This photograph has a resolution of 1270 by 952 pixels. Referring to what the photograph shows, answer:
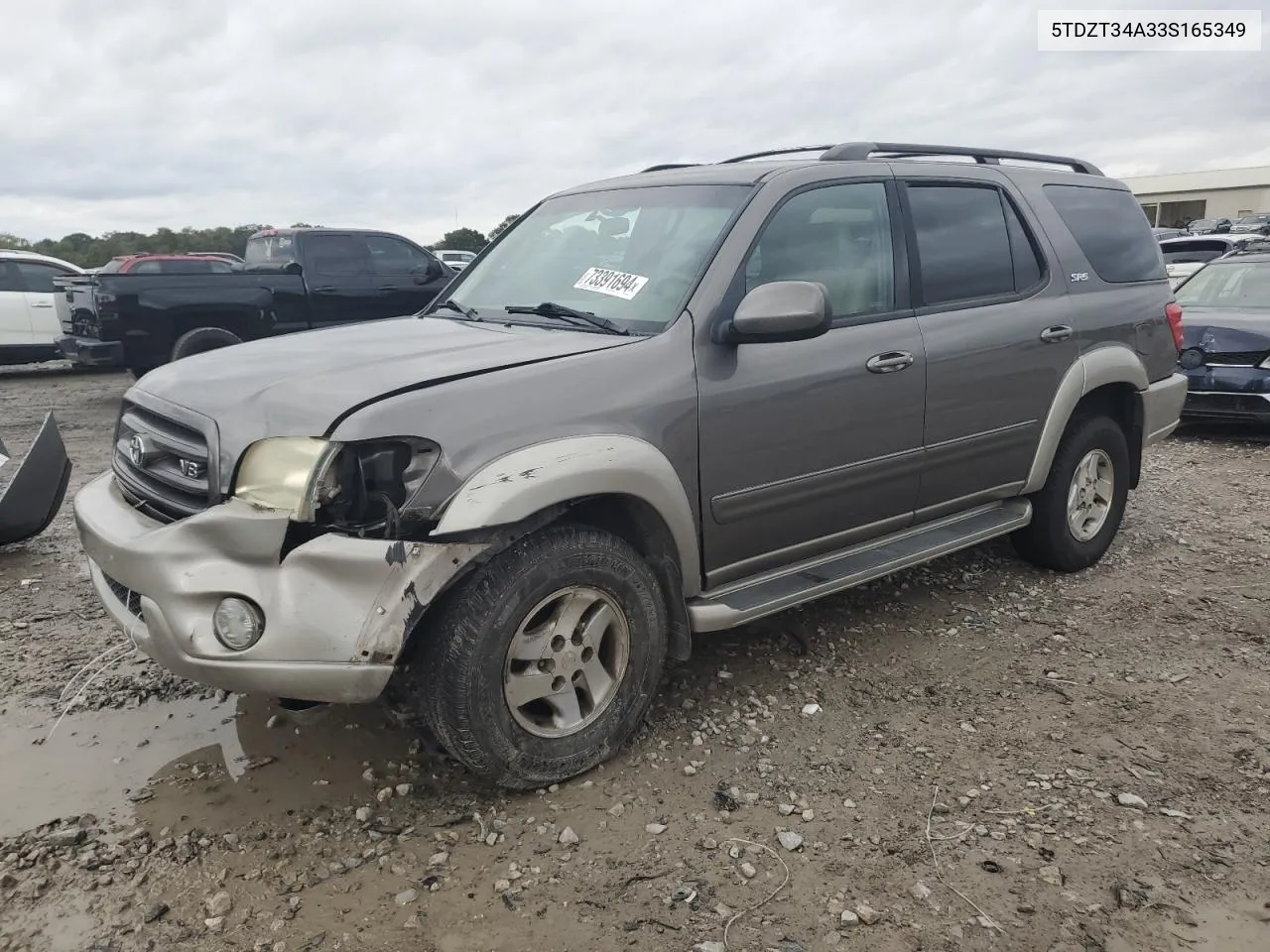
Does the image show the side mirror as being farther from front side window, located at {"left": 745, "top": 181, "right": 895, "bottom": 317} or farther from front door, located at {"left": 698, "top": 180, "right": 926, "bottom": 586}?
front side window, located at {"left": 745, "top": 181, "right": 895, "bottom": 317}

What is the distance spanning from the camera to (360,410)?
8.26ft

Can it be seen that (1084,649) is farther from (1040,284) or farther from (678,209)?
(678,209)

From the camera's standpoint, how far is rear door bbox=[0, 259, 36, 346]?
11844 millimetres

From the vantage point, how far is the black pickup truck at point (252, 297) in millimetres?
9523

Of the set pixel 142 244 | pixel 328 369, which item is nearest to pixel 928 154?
pixel 328 369

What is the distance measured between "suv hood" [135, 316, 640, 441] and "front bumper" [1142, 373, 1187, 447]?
3.05 m

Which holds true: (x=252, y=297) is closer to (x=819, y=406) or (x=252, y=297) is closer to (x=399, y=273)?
(x=399, y=273)

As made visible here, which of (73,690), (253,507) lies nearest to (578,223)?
(253,507)

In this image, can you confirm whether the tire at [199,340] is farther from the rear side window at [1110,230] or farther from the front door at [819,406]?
the rear side window at [1110,230]

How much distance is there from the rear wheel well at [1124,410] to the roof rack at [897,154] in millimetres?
1110

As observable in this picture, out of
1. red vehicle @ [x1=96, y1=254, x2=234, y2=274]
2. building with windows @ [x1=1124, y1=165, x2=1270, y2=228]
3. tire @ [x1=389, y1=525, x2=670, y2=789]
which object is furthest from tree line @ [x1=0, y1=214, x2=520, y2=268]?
building with windows @ [x1=1124, y1=165, x2=1270, y2=228]

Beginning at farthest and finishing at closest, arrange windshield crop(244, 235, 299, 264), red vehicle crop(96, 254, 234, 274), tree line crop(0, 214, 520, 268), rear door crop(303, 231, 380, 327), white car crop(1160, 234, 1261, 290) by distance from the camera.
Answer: tree line crop(0, 214, 520, 268), red vehicle crop(96, 254, 234, 274), white car crop(1160, 234, 1261, 290), windshield crop(244, 235, 299, 264), rear door crop(303, 231, 380, 327)

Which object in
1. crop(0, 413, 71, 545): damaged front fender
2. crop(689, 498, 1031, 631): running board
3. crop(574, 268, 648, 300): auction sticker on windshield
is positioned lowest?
crop(689, 498, 1031, 631): running board

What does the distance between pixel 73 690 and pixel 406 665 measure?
1.63m
